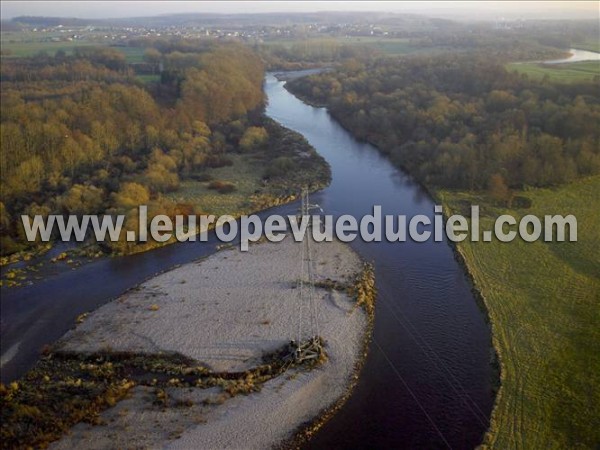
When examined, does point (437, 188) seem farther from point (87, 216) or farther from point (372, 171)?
point (87, 216)

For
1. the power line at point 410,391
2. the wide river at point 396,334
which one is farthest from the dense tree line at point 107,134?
the power line at point 410,391

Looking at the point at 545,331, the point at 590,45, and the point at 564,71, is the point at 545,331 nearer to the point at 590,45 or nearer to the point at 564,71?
the point at 564,71

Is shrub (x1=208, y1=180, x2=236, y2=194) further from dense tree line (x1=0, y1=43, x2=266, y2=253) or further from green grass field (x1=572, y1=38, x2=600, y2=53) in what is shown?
green grass field (x1=572, y1=38, x2=600, y2=53)

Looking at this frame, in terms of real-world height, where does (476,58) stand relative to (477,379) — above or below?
above

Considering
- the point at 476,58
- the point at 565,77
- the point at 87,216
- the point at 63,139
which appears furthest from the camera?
the point at 476,58

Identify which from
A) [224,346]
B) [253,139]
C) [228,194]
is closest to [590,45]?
[253,139]

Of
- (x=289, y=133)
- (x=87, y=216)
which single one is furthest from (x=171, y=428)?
(x=289, y=133)
